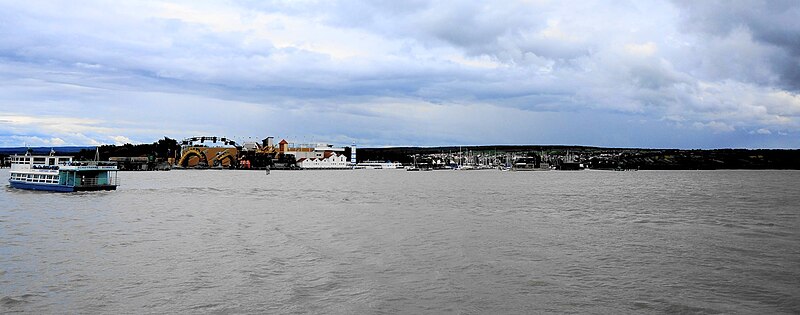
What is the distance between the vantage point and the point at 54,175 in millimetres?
76250

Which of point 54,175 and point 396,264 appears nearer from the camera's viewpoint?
point 396,264

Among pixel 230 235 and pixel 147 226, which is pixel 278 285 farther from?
pixel 147 226

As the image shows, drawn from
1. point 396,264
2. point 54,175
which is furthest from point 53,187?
point 396,264

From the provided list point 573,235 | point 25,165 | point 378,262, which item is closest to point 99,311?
point 378,262

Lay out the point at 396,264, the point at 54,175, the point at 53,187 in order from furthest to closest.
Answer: the point at 54,175 → the point at 53,187 → the point at 396,264

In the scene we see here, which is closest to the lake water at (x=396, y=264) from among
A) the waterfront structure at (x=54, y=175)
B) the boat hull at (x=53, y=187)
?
the boat hull at (x=53, y=187)

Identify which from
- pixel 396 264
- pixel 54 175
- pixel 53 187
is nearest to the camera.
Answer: pixel 396 264

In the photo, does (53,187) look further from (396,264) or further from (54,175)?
(396,264)

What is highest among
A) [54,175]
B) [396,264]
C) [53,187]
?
[54,175]

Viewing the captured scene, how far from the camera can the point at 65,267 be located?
2428 cm

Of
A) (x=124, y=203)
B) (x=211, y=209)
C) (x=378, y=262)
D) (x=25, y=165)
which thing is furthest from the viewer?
(x=25, y=165)

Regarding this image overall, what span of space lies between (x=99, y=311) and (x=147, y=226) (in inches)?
949

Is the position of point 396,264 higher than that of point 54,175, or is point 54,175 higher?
point 54,175

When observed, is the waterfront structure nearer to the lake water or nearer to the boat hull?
the boat hull
